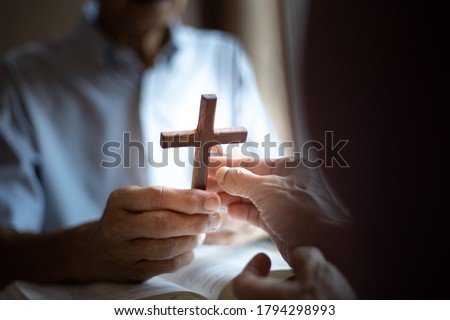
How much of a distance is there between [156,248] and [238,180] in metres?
0.13

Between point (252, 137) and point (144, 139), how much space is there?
24 cm

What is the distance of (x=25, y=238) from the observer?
2.31 feet

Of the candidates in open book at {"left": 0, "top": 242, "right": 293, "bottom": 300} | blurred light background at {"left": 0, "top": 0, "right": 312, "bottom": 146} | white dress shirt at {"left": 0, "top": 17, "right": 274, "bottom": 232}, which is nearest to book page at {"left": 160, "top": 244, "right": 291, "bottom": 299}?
open book at {"left": 0, "top": 242, "right": 293, "bottom": 300}

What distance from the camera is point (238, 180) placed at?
558mm

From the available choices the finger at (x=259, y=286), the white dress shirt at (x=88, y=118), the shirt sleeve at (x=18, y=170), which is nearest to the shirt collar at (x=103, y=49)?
the white dress shirt at (x=88, y=118)

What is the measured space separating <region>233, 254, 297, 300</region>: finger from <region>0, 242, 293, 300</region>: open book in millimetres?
28

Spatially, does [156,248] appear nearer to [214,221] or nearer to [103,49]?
[214,221]

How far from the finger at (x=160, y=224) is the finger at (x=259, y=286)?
0.26 ft

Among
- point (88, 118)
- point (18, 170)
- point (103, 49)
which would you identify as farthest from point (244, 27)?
point (18, 170)

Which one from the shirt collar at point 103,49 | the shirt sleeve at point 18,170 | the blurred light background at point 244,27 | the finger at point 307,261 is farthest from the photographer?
the blurred light background at point 244,27

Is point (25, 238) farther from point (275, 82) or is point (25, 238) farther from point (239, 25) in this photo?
point (239, 25)

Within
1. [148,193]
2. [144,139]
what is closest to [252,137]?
[144,139]

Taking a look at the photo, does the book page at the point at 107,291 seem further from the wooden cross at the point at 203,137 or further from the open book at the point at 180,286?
the wooden cross at the point at 203,137

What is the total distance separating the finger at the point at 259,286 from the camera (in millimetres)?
469
